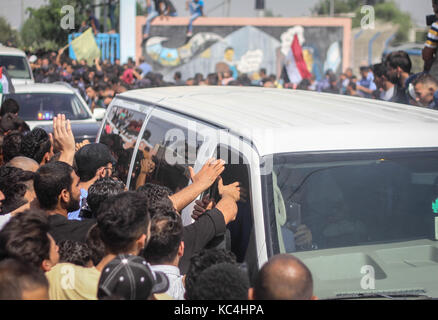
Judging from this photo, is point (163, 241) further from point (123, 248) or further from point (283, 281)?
point (283, 281)

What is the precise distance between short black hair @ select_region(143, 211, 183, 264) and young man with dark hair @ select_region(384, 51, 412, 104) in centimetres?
403

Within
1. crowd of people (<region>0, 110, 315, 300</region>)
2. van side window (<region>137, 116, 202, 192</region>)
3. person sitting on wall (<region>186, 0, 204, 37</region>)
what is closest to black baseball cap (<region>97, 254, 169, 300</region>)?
crowd of people (<region>0, 110, 315, 300</region>)

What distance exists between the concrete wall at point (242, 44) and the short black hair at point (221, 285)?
21073mm

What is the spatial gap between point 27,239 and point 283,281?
1164 mm

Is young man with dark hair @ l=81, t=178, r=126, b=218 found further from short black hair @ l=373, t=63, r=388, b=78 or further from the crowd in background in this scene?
short black hair @ l=373, t=63, r=388, b=78

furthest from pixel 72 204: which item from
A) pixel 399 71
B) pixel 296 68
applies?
pixel 296 68

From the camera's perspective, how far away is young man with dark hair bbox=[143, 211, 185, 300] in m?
2.59

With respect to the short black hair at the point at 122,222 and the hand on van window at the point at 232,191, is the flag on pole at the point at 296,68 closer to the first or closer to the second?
the hand on van window at the point at 232,191

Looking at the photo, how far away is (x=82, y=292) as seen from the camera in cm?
232

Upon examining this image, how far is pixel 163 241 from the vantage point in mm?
2596

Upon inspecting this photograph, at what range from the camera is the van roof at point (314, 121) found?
2.83 meters

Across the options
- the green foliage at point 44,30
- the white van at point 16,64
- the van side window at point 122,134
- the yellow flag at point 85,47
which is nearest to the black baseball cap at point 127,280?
the van side window at point 122,134

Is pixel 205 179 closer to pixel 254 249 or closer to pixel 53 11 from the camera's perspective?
pixel 254 249

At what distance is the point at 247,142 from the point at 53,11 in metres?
34.5
